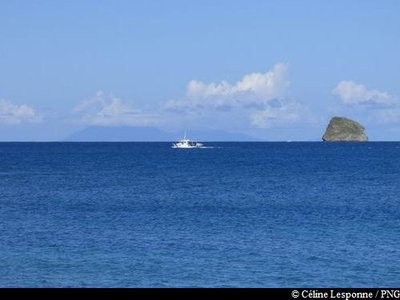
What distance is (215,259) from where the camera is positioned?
44.4m

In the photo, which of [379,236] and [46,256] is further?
[379,236]

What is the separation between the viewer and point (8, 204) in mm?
84188

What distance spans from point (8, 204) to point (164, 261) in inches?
1850

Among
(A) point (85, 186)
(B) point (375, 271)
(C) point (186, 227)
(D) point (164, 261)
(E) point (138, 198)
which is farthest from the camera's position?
(A) point (85, 186)

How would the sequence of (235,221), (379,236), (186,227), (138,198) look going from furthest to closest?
(138,198) < (235,221) < (186,227) < (379,236)

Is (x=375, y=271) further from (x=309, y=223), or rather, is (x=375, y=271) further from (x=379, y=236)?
(x=309, y=223)

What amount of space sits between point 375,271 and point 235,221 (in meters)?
26.8

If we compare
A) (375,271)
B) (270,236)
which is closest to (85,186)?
(270,236)

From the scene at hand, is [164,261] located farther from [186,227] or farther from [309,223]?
[309,223]
